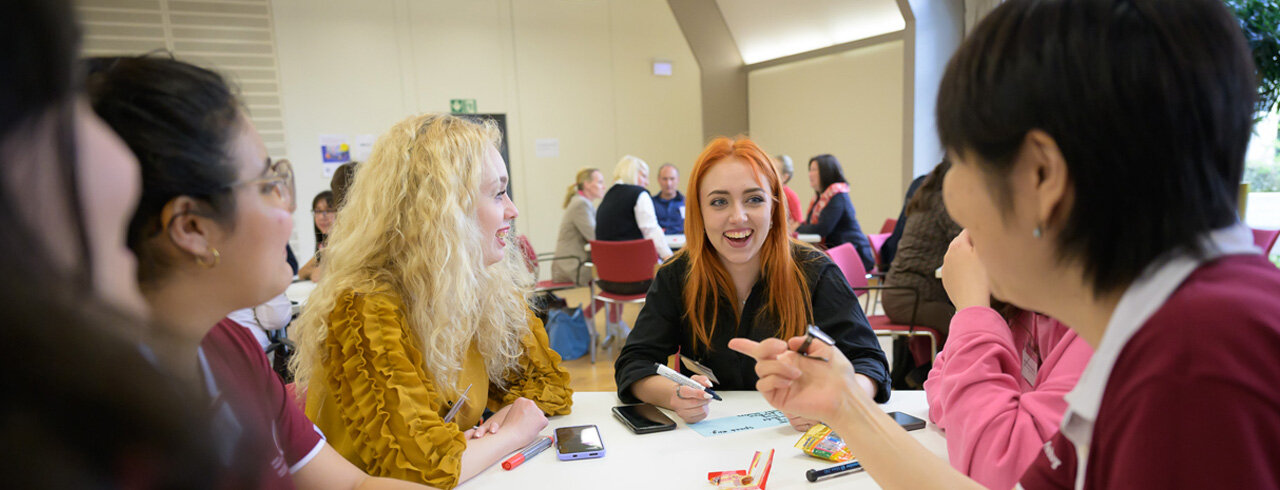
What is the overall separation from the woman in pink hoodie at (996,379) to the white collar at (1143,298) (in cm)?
43

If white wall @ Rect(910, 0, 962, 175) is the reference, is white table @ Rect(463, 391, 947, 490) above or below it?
below

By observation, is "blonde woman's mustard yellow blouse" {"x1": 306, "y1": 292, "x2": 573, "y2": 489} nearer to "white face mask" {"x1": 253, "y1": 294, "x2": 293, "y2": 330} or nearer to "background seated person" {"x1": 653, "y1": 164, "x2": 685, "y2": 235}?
"white face mask" {"x1": 253, "y1": 294, "x2": 293, "y2": 330}

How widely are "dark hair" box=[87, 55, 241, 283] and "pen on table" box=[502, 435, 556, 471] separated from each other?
0.81m

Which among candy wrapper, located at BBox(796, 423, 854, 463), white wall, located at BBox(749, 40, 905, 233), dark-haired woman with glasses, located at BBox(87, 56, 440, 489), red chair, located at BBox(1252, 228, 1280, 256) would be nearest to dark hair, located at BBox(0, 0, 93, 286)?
dark-haired woman with glasses, located at BBox(87, 56, 440, 489)

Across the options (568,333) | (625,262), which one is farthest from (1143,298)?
(568,333)

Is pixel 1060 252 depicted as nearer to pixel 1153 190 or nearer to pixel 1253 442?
pixel 1153 190

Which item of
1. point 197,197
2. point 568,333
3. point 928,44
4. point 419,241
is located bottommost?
point 568,333

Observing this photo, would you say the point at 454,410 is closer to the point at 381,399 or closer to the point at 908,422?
the point at 381,399

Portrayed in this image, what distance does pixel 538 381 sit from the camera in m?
1.79

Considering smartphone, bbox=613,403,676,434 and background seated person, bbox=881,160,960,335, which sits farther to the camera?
background seated person, bbox=881,160,960,335

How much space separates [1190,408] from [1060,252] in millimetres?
172

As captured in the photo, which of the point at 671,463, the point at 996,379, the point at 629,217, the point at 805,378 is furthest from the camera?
the point at 629,217

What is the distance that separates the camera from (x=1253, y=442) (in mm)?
514

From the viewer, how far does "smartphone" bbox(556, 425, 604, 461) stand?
1.42 m
